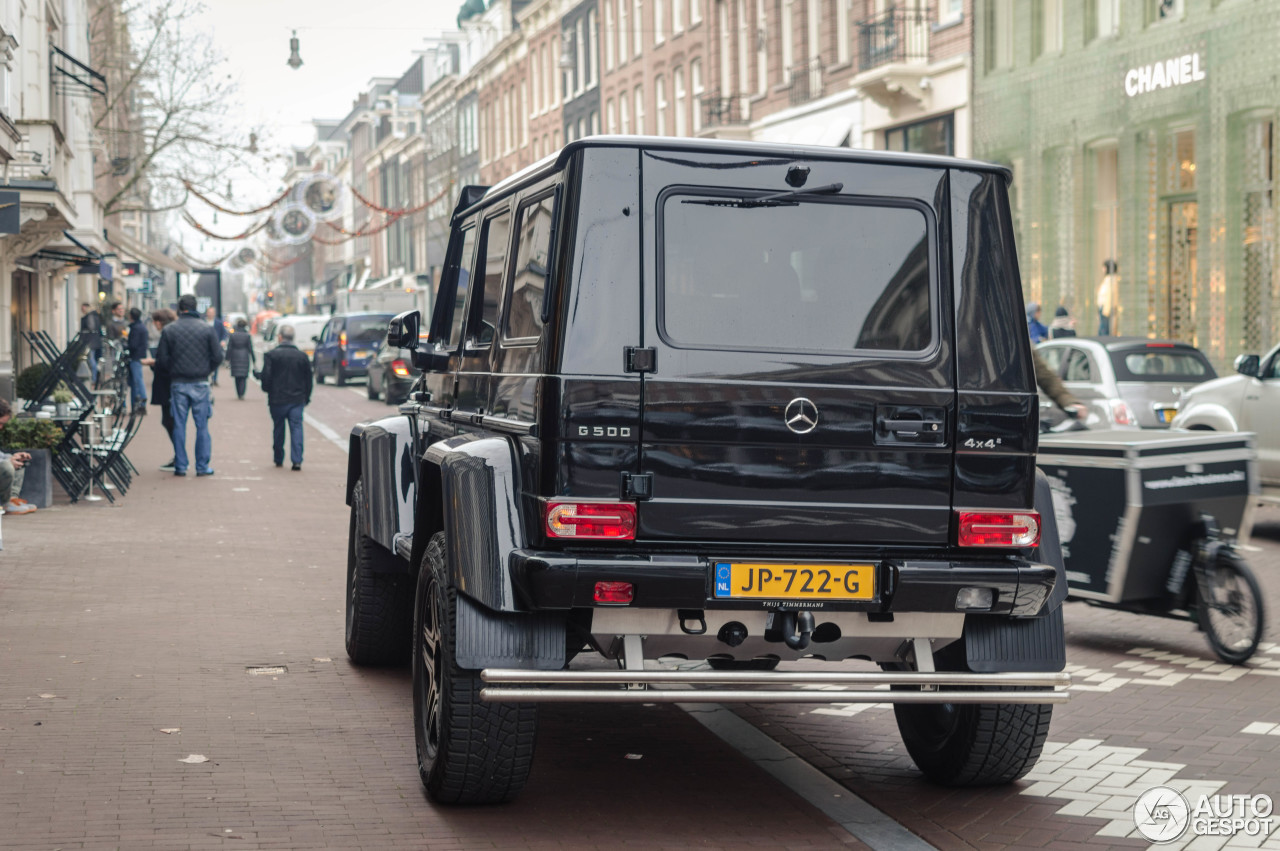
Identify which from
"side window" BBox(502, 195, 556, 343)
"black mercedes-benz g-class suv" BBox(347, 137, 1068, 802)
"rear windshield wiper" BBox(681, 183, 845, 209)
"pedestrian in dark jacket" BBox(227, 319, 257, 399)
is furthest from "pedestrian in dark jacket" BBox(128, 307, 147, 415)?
"rear windshield wiper" BBox(681, 183, 845, 209)

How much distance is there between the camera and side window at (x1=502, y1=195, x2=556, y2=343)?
5223 mm

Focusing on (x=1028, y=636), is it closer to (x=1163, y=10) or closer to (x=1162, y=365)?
(x=1162, y=365)

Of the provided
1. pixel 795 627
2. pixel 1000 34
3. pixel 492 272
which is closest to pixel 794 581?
pixel 795 627

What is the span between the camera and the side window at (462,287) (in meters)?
6.53

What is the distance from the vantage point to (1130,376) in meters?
15.5

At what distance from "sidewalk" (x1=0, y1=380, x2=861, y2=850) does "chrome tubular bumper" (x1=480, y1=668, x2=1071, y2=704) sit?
48 centimetres

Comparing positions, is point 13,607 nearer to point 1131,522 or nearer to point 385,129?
point 1131,522

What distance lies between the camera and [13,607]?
9.38 metres

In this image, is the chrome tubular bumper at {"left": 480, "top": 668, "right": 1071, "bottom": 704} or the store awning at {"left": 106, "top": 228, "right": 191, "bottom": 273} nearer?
the chrome tubular bumper at {"left": 480, "top": 668, "right": 1071, "bottom": 704}

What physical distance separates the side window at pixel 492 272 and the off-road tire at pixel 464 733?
0.89 m

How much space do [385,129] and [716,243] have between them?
335 feet

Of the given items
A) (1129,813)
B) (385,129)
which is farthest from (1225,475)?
(385,129)

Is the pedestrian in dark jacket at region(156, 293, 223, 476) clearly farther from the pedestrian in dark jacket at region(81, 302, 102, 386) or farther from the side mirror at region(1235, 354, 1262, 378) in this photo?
the side mirror at region(1235, 354, 1262, 378)

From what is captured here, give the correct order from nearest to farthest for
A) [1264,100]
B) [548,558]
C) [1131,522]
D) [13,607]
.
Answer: [548,558] < [1131,522] < [13,607] < [1264,100]
